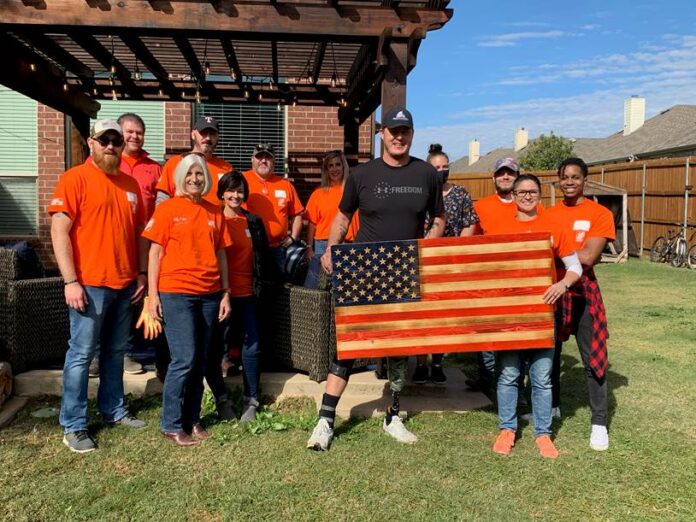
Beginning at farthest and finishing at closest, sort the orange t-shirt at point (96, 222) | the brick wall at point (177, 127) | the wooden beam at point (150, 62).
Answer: the brick wall at point (177, 127)
the wooden beam at point (150, 62)
the orange t-shirt at point (96, 222)

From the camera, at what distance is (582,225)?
3504 millimetres

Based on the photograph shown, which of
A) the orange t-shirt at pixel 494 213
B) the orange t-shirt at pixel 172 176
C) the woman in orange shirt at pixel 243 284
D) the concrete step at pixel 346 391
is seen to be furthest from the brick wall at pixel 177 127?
the orange t-shirt at pixel 494 213

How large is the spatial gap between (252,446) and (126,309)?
111 cm

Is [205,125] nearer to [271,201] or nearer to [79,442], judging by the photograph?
[271,201]

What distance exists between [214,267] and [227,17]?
1.87 m

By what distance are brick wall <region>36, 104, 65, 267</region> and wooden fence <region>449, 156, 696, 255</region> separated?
528 inches

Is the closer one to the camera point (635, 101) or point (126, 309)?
point (126, 309)

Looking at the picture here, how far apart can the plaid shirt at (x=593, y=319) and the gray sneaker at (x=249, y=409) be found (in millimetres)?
2012

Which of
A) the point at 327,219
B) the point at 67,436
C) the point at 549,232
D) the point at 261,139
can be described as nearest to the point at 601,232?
the point at 549,232

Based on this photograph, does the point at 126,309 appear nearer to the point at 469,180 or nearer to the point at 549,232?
the point at 549,232

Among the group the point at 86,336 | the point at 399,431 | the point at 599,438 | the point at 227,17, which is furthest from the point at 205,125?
the point at 599,438

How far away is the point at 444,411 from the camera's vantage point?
13.3 feet

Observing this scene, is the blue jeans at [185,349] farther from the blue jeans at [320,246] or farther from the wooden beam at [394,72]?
the wooden beam at [394,72]

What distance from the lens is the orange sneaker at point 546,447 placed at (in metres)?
3.36
